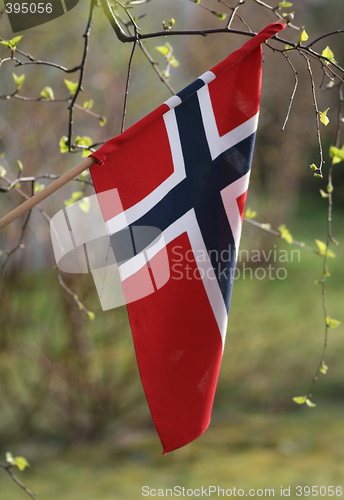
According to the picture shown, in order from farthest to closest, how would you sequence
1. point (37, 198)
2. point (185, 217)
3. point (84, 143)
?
point (84, 143) → point (185, 217) → point (37, 198)

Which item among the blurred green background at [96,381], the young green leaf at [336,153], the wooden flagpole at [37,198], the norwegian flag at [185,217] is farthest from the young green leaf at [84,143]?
the blurred green background at [96,381]

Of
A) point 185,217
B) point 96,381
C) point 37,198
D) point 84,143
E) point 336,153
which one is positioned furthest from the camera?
point 96,381

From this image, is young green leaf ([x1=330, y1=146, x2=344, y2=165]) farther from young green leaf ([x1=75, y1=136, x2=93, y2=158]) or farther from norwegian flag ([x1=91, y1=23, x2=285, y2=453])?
young green leaf ([x1=75, y1=136, x2=93, y2=158])

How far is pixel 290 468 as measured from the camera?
4.96 meters

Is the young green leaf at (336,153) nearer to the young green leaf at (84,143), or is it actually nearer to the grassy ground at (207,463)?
the young green leaf at (84,143)

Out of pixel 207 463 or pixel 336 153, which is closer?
pixel 336 153

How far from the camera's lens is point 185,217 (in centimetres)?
190

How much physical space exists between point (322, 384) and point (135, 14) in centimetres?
367

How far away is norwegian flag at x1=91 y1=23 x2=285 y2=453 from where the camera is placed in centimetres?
185

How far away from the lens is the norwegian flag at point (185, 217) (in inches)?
Answer: 72.7

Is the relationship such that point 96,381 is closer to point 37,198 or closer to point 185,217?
point 185,217

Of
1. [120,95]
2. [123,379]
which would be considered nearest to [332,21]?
[120,95]

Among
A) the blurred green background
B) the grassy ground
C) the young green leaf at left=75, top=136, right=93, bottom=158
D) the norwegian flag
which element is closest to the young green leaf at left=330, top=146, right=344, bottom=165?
the norwegian flag

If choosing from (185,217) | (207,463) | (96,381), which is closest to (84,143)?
(185,217)
